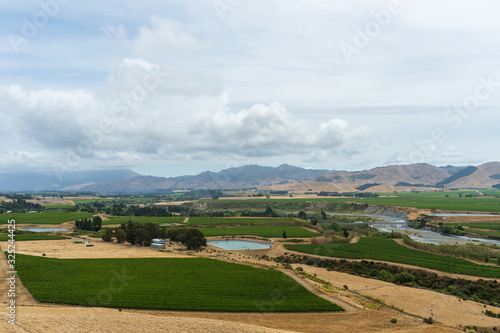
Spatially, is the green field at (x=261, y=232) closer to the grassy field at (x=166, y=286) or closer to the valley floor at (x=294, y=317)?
the grassy field at (x=166, y=286)

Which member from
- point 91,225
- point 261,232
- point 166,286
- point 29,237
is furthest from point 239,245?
point 29,237

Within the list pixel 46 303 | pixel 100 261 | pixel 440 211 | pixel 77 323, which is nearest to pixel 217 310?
pixel 77 323

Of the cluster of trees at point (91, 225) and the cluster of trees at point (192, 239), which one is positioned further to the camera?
the cluster of trees at point (91, 225)

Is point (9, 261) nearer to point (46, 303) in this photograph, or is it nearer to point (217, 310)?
point (46, 303)

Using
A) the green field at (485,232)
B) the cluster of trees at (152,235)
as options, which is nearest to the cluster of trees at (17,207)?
the cluster of trees at (152,235)

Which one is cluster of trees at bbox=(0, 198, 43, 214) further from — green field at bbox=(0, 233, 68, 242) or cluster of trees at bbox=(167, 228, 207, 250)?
cluster of trees at bbox=(167, 228, 207, 250)

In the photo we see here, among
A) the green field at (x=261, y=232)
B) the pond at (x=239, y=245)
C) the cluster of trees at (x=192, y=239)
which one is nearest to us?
the cluster of trees at (x=192, y=239)
